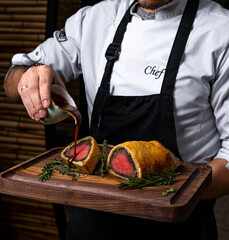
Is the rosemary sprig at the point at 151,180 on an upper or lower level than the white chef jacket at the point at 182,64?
lower

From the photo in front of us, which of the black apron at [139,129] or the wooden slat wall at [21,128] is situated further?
the wooden slat wall at [21,128]

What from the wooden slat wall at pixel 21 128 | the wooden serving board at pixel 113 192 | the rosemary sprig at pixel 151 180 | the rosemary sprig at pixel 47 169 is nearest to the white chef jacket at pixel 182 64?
the wooden serving board at pixel 113 192

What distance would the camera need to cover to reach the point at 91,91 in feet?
6.84

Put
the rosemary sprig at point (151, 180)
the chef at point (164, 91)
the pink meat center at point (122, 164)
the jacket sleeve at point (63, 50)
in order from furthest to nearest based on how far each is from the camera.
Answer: the jacket sleeve at point (63, 50)
the chef at point (164, 91)
the pink meat center at point (122, 164)
the rosemary sprig at point (151, 180)

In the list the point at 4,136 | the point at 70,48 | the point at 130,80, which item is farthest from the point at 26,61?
the point at 4,136

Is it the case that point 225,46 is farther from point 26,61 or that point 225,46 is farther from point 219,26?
point 26,61

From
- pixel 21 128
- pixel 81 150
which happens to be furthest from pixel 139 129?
pixel 21 128

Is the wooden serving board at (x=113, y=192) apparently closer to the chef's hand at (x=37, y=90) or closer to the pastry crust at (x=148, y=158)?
the pastry crust at (x=148, y=158)

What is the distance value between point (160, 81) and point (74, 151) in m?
0.52

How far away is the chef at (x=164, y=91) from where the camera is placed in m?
1.76

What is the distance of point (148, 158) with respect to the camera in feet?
4.99

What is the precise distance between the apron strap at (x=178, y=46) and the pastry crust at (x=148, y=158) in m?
0.33

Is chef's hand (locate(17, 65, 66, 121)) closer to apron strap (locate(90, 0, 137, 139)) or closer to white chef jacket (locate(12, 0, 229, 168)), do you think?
apron strap (locate(90, 0, 137, 139))

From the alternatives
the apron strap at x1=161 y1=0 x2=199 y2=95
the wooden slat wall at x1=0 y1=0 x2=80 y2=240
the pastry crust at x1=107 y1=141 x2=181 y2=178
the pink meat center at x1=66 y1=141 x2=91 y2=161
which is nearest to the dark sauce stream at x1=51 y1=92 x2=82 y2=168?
the pink meat center at x1=66 y1=141 x2=91 y2=161
